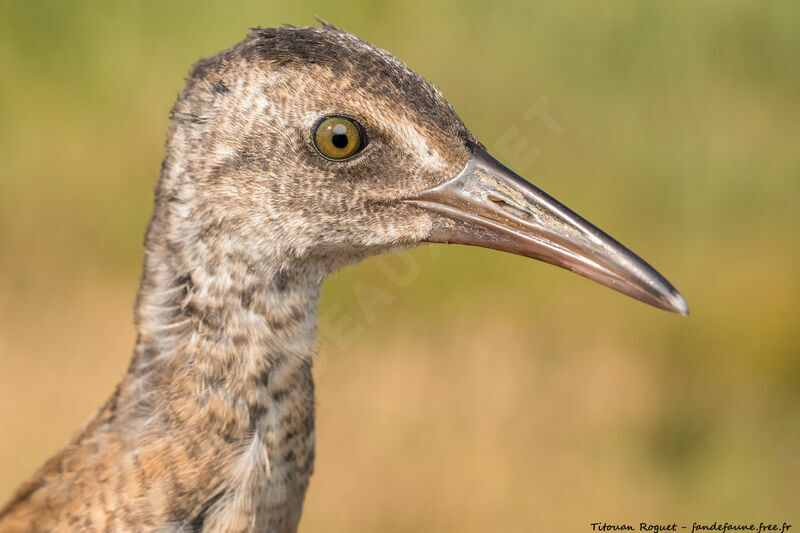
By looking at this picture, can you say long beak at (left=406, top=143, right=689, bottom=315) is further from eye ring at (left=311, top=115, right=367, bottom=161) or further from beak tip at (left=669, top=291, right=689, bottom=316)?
eye ring at (left=311, top=115, right=367, bottom=161)

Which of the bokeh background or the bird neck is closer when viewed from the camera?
the bird neck

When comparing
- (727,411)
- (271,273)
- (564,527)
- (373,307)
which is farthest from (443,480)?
(271,273)

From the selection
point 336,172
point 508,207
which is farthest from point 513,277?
point 336,172

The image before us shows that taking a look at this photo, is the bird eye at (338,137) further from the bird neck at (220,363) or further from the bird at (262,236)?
the bird neck at (220,363)

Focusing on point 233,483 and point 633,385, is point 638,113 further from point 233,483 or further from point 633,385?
point 233,483

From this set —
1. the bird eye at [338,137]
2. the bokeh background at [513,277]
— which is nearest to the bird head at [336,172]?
the bird eye at [338,137]

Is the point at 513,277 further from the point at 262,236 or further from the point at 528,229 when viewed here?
the point at 262,236

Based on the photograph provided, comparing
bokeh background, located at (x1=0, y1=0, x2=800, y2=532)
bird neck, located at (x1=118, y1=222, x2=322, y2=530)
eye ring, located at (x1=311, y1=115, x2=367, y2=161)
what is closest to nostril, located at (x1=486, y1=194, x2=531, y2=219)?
eye ring, located at (x1=311, y1=115, x2=367, y2=161)

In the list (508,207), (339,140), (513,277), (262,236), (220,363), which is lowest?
(220,363)
